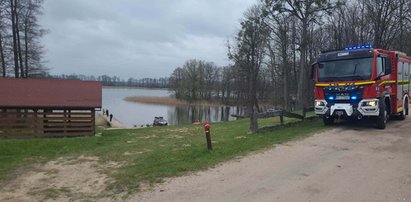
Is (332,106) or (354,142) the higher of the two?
(332,106)

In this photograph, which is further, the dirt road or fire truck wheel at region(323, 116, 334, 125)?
fire truck wheel at region(323, 116, 334, 125)

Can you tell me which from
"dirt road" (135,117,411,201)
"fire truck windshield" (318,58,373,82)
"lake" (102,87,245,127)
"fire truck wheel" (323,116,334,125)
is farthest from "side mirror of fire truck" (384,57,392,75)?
"lake" (102,87,245,127)

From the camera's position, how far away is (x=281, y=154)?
1086 centimetres

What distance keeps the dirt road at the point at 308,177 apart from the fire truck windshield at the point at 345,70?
3306 mm

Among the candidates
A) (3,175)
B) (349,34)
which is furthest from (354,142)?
(349,34)

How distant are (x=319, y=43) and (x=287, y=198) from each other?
1723 inches

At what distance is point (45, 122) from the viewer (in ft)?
59.4

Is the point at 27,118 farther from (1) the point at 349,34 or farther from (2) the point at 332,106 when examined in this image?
(1) the point at 349,34

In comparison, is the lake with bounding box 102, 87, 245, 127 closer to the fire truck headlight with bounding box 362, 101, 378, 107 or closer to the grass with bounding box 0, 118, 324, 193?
the grass with bounding box 0, 118, 324, 193

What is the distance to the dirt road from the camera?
714cm

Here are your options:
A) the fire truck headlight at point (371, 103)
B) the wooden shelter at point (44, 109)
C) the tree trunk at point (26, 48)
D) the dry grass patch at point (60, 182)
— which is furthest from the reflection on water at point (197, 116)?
the dry grass patch at point (60, 182)

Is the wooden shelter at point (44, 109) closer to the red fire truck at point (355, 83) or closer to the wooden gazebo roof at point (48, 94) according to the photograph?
the wooden gazebo roof at point (48, 94)

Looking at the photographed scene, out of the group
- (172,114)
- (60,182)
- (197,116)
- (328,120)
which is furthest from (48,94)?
(172,114)

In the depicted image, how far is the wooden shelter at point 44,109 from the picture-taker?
1748 centimetres
